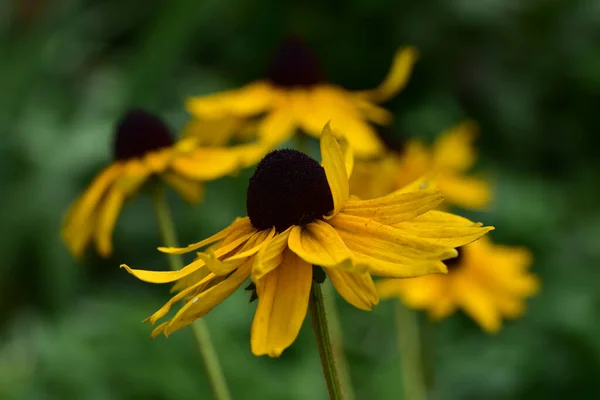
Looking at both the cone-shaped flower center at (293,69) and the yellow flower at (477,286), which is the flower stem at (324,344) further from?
the cone-shaped flower center at (293,69)

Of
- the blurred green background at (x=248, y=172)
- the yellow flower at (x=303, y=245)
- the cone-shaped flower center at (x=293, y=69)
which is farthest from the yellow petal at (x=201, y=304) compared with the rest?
the blurred green background at (x=248, y=172)

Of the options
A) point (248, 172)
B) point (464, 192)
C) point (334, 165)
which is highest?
point (334, 165)

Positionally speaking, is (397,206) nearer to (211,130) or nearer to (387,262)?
(387,262)

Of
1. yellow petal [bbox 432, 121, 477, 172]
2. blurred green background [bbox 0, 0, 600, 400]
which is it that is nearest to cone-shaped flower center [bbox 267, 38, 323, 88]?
yellow petal [bbox 432, 121, 477, 172]

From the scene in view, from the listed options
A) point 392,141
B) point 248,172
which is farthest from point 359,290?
point 248,172

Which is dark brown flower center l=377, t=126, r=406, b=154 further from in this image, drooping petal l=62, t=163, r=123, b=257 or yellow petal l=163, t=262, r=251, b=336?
yellow petal l=163, t=262, r=251, b=336

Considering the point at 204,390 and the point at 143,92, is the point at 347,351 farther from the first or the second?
the point at 143,92
